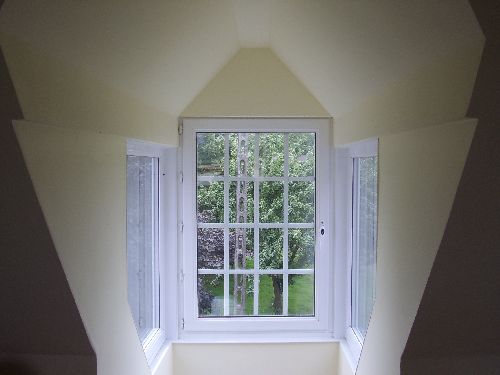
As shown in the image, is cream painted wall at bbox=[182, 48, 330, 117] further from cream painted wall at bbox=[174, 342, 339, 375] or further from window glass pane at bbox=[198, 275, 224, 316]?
cream painted wall at bbox=[174, 342, 339, 375]

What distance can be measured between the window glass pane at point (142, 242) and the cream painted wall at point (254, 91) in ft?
1.60

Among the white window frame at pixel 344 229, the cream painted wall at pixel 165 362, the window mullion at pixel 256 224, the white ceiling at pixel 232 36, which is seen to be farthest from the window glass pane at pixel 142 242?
the white window frame at pixel 344 229

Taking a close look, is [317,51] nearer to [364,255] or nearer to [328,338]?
[364,255]

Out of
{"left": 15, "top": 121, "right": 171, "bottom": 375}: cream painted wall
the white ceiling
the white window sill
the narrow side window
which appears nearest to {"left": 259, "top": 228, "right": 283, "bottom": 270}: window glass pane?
the narrow side window

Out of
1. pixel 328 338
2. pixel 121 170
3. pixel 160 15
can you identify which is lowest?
pixel 328 338

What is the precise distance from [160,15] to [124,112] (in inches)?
21.1

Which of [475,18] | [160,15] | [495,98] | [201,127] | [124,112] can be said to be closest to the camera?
[475,18]

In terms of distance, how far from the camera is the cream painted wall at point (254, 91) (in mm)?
3025

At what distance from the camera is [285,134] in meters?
3.20

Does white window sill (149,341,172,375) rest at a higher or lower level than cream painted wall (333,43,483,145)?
lower

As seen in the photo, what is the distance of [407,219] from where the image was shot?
5.57ft

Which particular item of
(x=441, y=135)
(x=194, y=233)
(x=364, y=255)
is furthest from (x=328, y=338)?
(x=441, y=135)

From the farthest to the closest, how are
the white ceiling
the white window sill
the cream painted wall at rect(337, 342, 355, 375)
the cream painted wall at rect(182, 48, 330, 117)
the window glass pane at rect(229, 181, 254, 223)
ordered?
1. the window glass pane at rect(229, 181, 254, 223)
2. the cream painted wall at rect(182, 48, 330, 117)
3. the cream painted wall at rect(337, 342, 355, 375)
4. the white window sill
5. the white ceiling

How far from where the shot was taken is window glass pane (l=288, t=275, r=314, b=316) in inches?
129
